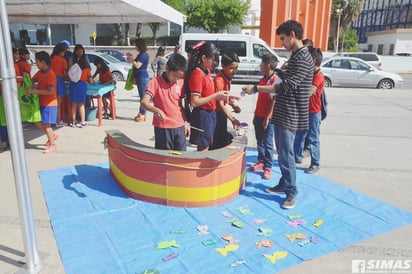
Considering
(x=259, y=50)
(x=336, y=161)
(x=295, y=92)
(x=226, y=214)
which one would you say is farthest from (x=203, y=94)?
(x=259, y=50)

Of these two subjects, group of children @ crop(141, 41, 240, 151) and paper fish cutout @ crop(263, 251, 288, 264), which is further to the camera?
group of children @ crop(141, 41, 240, 151)

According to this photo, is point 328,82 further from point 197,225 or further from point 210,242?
point 210,242

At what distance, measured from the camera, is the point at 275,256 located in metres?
2.94

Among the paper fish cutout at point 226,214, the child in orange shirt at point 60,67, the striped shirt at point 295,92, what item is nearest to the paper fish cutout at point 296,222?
the paper fish cutout at point 226,214

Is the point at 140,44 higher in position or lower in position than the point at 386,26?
lower

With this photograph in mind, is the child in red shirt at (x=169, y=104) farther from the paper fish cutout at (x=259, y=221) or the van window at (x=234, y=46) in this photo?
the van window at (x=234, y=46)

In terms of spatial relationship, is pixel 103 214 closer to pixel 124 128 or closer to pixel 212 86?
pixel 212 86

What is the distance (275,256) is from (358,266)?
2.21 feet

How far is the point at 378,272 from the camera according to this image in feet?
9.24

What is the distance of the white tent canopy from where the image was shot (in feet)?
23.2

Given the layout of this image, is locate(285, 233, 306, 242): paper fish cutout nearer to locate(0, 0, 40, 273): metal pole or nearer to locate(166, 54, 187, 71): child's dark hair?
locate(166, 54, 187, 71): child's dark hair

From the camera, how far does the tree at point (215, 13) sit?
101 ft

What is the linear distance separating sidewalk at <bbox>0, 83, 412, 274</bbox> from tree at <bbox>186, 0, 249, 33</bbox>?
876 inches

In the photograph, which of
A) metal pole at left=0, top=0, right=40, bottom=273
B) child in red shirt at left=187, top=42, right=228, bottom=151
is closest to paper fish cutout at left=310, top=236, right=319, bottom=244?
child in red shirt at left=187, top=42, right=228, bottom=151
